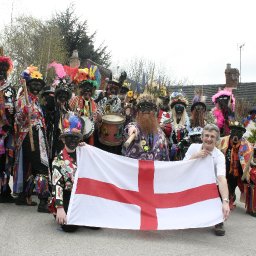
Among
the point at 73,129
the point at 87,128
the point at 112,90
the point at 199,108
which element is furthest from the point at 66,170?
the point at 112,90

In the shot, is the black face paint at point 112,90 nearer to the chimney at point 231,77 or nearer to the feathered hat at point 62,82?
the feathered hat at point 62,82

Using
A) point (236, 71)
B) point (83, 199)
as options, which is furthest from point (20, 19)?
point (83, 199)

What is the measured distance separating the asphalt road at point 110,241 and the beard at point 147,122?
133 cm

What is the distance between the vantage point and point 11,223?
497cm

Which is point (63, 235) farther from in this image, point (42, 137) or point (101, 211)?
point (42, 137)

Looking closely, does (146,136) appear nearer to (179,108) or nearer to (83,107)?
(83,107)

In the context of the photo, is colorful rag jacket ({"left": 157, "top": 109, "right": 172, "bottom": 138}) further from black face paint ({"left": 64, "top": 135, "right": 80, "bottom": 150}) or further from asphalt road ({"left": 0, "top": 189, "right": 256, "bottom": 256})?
black face paint ({"left": 64, "top": 135, "right": 80, "bottom": 150})

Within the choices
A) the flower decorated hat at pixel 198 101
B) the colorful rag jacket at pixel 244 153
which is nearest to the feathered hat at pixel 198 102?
the flower decorated hat at pixel 198 101

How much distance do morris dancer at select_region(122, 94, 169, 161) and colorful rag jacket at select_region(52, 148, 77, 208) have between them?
0.90 m

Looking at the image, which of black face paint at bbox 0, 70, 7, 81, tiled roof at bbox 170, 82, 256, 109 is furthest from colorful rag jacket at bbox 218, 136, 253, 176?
tiled roof at bbox 170, 82, 256, 109

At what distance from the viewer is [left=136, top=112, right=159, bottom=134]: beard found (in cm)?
547

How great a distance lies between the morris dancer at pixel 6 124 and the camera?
19.1ft

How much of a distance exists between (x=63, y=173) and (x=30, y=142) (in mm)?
1209

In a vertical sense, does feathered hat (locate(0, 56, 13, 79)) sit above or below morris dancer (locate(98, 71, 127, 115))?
above
